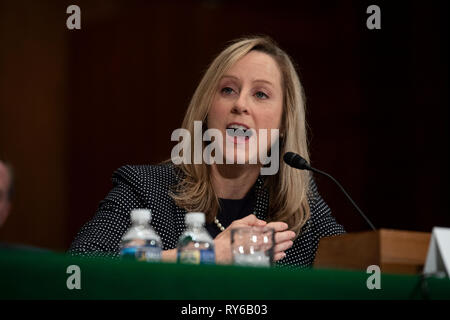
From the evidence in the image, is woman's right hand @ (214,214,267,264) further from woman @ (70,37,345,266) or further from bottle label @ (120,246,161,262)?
woman @ (70,37,345,266)

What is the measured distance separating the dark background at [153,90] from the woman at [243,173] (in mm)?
1903

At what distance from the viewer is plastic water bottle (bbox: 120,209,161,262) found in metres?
1.22

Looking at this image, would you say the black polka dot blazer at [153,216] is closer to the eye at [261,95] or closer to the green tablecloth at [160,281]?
the eye at [261,95]

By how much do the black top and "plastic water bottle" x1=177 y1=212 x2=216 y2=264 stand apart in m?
0.57

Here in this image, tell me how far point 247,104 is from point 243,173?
20 centimetres

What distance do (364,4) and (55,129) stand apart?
186cm

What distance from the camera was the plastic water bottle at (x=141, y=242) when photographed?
4.01 ft

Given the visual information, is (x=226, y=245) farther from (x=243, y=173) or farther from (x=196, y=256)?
(x=243, y=173)

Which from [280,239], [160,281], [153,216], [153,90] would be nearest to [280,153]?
[153,216]

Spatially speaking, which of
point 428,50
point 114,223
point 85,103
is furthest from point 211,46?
point 114,223

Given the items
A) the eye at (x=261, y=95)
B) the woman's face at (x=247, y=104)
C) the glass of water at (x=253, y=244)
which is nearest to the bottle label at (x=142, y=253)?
the glass of water at (x=253, y=244)

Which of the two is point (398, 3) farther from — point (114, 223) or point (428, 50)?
point (114, 223)

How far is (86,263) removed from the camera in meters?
0.95

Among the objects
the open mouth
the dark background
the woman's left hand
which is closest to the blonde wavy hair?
the open mouth
